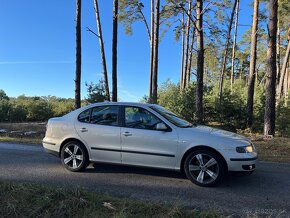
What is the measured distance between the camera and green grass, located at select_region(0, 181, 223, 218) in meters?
5.01

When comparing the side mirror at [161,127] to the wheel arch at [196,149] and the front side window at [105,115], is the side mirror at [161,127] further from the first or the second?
the front side window at [105,115]

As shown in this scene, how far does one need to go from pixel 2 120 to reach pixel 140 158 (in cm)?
2349

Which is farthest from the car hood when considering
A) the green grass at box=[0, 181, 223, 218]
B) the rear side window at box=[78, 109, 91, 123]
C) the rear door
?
the rear side window at box=[78, 109, 91, 123]

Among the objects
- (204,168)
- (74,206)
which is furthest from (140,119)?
(74,206)

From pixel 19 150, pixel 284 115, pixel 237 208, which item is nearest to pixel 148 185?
pixel 237 208

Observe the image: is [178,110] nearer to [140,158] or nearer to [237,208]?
[140,158]

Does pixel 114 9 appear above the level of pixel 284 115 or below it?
above

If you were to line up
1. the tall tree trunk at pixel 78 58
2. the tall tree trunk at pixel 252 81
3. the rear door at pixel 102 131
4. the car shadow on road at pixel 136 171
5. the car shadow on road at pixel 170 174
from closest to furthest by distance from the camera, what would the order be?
1. the car shadow on road at pixel 170 174
2. the rear door at pixel 102 131
3. the car shadow on road at pixel 136 171
4. the tall tree trunk at pixel 78 58
5. the tall tree trunk at pixel 252 81

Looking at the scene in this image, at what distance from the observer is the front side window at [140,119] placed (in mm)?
Result: 7340

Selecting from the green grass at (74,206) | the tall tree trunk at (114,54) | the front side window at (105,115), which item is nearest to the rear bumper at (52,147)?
the front side window at (105,115)

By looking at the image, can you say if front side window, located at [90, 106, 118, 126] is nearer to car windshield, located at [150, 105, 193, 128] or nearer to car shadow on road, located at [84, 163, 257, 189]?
car windshield, located at [150, 105, 193, 128]

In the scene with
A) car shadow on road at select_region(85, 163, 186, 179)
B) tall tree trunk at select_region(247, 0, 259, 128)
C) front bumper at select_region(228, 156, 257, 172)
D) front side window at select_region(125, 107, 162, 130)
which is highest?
tall tree trunk at select_region(247, 0, 259, 128)

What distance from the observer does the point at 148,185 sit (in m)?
6.84

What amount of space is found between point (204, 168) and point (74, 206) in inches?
107
